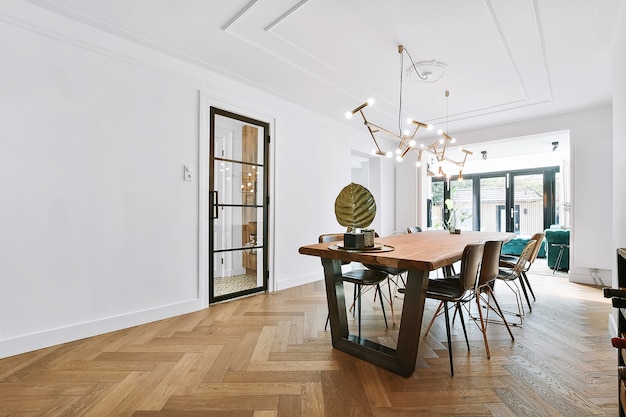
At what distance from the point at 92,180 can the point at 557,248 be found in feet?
23.5

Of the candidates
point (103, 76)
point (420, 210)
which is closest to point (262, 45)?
point (103, 76)

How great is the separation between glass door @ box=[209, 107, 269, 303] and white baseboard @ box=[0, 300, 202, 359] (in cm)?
49

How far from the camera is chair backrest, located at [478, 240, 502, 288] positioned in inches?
86.4

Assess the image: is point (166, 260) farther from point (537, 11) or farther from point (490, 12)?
point (537, 11)

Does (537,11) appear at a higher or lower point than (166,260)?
higher

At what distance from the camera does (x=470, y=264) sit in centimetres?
202

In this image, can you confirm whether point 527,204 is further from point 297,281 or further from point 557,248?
point 297,281

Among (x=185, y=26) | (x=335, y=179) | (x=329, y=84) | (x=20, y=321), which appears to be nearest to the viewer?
(x=20, y=321)

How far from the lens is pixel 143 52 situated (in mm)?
2867

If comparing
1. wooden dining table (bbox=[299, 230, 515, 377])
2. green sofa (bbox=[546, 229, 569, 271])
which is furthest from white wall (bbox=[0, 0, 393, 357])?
green sofa (bbox=[546, 229, 569, 271])

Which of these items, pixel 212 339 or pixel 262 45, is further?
pixel 262 45

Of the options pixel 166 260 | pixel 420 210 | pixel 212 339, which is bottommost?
pixel 212 339

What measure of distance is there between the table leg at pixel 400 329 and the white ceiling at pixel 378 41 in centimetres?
199

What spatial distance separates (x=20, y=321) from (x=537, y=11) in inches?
180
